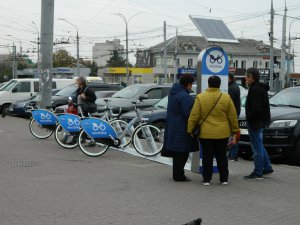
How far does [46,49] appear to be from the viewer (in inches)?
680

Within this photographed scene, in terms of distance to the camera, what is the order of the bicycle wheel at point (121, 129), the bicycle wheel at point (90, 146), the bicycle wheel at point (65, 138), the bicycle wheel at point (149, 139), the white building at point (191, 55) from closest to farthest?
1. the bicycle wheel at point (149, 139)
2. the bicycle wheel at point (90, 146)
3. the bicycle wheel at point (121, 129)
4. the bicycle wheel at point (65, 138)
5. the white building at point (191, 55)

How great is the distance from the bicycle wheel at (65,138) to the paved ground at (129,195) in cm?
145

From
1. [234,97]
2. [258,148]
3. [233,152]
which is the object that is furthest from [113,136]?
[258,148]

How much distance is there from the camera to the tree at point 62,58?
115938 mm

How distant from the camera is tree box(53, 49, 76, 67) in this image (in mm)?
115938

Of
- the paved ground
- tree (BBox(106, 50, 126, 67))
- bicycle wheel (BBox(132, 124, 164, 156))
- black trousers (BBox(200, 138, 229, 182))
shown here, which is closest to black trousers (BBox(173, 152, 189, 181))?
the paved ground

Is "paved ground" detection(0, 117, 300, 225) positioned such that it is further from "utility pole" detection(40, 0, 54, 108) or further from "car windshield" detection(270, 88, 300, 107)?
"utility pole" detection(40, 0, 54, 108)

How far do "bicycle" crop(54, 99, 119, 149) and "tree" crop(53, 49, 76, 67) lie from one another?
10471cm

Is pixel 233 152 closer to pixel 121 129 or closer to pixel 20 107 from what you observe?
pixel 121 129

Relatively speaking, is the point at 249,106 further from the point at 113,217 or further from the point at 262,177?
the point at 113,217

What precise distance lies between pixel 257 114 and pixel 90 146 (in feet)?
14.6

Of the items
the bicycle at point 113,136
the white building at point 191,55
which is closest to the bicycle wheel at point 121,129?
the bicycle at point 113,136

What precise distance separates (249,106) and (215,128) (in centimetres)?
96

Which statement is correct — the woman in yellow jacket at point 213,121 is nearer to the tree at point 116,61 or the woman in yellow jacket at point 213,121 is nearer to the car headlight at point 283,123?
Result: the car headlight at point 283,123
